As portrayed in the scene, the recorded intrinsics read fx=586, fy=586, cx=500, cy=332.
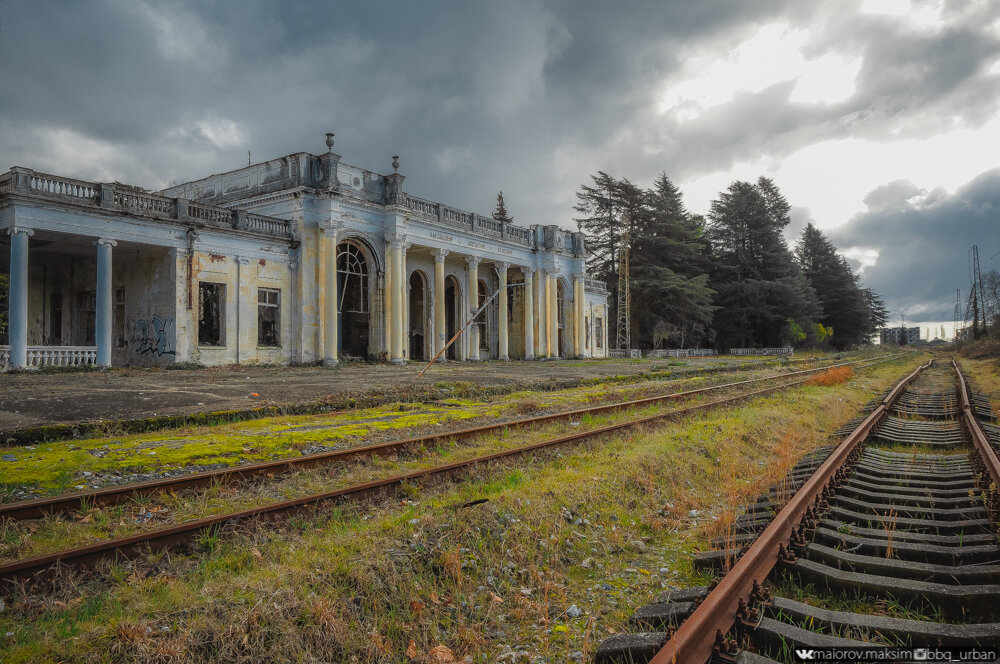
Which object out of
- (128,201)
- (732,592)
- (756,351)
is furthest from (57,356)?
(756,351)

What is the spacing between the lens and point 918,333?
164750 mm

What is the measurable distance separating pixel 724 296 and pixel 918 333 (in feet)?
459

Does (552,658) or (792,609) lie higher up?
(792,609)

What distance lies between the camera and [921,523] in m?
4.40

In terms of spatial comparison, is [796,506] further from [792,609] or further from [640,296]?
[640,296]

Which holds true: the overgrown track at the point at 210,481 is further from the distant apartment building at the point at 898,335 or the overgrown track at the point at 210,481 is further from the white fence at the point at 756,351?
the distant apartment building at the point at 898,335

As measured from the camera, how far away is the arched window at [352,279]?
88.5ft

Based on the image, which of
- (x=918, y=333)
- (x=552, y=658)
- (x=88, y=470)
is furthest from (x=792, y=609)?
(x=918, y=333)

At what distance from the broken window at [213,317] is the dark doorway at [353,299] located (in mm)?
5293

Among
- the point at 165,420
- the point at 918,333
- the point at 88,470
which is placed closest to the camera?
the point at 88,470

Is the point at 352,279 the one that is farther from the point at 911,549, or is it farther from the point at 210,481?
the point at 911,549

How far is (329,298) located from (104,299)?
26.0 ft

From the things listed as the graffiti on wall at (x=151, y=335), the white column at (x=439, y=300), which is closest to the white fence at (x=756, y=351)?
the white column at (x=439, y=300)

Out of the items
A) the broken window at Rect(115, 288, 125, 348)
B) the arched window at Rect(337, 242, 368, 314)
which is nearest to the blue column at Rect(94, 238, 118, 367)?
the broken window at Rect(115, 288, 125, 348)
